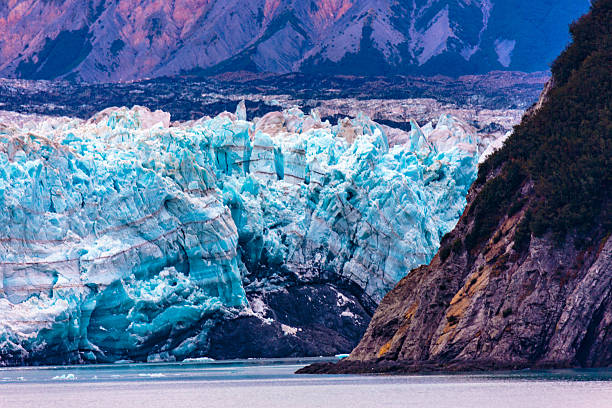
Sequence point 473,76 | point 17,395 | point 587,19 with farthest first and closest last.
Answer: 1. point 473,76
2. point 587,19
3. point 17,395

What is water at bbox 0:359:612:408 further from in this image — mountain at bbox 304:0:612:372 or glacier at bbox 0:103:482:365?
glacier at bbox 0:103:482:365

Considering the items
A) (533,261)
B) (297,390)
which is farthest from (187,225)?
(533,261)

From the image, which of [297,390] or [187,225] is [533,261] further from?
[187,225]

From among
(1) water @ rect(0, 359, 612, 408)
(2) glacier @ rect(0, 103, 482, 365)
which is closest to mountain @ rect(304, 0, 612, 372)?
(1) water @ rect(0, 359, 612, 408)

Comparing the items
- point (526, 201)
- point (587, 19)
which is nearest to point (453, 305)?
point (526, 201)

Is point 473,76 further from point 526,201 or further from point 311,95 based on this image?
point 526,201

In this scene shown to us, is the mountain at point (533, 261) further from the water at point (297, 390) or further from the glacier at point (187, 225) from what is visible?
the glacier at point (187, 225)

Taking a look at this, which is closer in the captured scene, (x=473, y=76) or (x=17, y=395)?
(x=17, y=395)

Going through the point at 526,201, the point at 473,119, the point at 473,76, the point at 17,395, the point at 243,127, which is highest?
the point at 473,76
